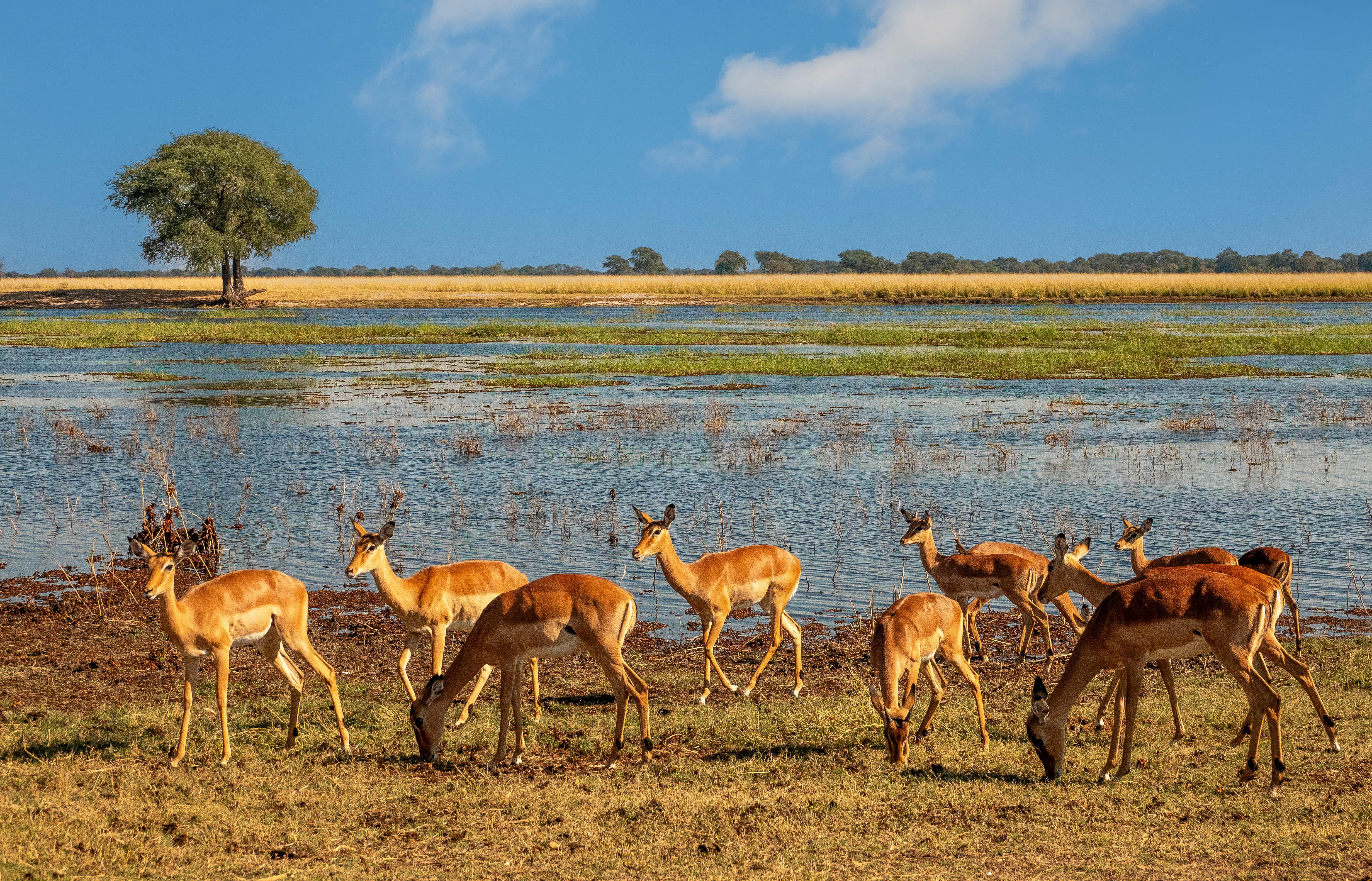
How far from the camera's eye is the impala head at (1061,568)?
30.0ft

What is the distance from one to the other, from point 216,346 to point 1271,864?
163 ft

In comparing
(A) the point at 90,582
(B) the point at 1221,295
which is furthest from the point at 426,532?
(B) the point at 1221,295

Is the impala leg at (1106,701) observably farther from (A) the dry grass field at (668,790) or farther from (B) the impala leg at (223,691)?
(B) the impala leg at (223,691)

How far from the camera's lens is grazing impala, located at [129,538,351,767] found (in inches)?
294

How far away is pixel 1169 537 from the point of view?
49.3 ft

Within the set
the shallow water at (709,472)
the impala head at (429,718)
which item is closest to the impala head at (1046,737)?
the impala head at (429,718)

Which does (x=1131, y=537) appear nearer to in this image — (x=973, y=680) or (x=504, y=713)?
(x=973, y=680)

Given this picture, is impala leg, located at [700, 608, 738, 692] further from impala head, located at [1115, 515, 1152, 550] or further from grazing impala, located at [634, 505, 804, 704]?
impala head, located at [1115, 515, 1152, 550]

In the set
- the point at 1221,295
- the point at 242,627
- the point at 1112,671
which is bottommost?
the point at 1112,671

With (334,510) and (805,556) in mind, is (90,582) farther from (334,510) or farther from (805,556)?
(805,556)

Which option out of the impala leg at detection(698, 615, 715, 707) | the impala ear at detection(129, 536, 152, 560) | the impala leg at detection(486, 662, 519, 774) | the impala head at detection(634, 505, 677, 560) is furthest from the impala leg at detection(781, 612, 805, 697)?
the impala ear at detection(129, 536, 152, 560)

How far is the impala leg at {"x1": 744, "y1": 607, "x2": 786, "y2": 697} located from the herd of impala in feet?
0.34

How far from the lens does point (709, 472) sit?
65.9 feet

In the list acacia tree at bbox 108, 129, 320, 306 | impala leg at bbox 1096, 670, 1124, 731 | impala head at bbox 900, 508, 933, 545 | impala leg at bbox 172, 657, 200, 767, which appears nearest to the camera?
impala leg at bbox 172, 657, 200, 767
